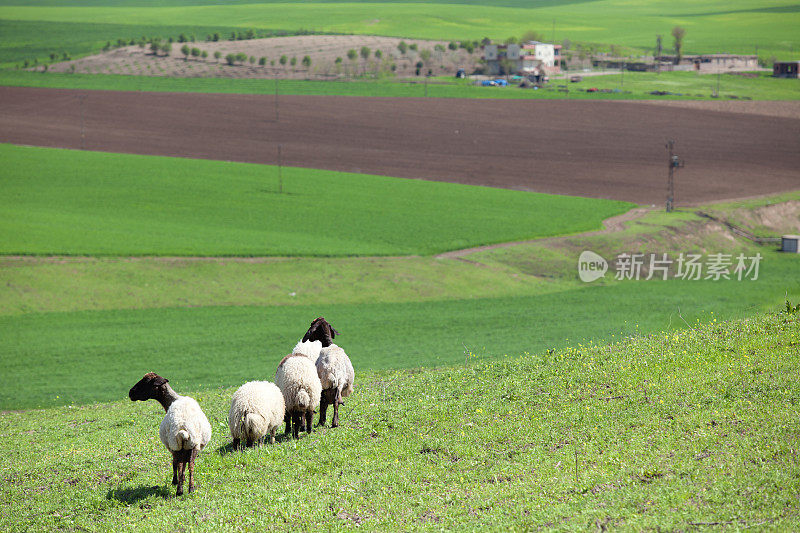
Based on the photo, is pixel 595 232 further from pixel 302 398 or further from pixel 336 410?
pixel 302 398

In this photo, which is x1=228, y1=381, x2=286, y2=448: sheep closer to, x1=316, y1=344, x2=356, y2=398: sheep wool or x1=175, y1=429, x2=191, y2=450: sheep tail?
x1=316, y1=344, x2=356, y2=398: sheep wool

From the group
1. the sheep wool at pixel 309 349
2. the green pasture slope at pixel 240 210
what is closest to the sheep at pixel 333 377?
the sheep wool at pixel 309 349

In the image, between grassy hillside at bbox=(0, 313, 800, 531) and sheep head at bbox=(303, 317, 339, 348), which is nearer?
grassy hillside at bbox=(0, 313, 800, 531)

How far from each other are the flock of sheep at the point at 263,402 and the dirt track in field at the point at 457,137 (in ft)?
219

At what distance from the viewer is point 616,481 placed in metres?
12.4

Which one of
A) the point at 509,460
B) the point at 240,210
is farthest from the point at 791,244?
the point at 509,460

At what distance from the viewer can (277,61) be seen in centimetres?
16225

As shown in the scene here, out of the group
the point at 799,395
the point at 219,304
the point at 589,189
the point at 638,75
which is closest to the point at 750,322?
the point at 799,395

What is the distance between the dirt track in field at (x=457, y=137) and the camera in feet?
290

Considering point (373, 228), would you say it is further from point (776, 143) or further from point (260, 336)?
point (776, 143)

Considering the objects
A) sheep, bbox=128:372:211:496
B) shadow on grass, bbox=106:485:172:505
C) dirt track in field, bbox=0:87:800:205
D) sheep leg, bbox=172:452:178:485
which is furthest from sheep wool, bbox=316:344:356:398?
dirt track in field, bbox=0:87:800:205

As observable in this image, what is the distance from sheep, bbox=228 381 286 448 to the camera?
621 inches

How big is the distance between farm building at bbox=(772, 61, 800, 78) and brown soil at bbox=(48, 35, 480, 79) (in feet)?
181

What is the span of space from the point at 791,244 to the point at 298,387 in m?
57.1
